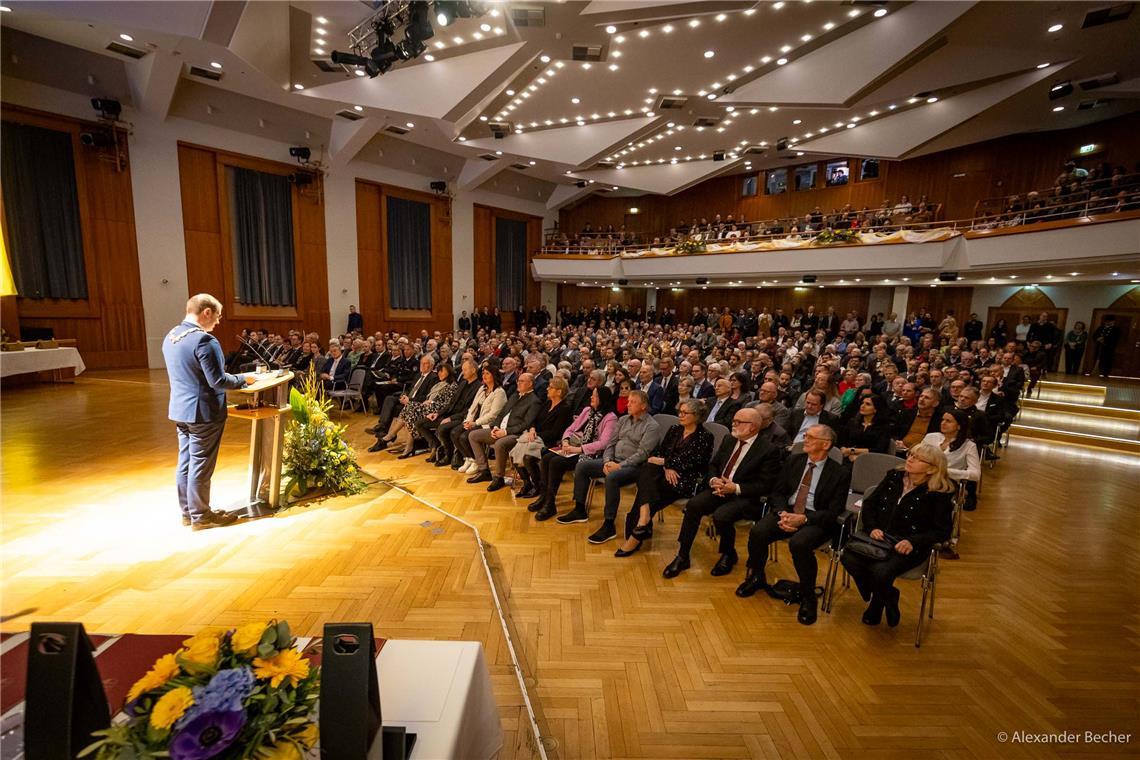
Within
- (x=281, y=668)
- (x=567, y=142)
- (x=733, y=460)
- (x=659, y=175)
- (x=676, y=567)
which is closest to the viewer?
(x=281, y=668)

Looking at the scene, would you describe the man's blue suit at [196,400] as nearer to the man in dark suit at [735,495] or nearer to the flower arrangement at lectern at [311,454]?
the flower arrangement at lectern at [311,454]

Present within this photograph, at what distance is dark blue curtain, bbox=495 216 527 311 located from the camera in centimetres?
1914

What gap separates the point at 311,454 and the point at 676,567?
3189 millimetres

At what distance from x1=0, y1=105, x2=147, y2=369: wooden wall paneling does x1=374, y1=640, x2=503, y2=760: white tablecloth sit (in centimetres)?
1240

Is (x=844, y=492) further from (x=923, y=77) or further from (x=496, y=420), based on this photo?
(x=923, y=77)

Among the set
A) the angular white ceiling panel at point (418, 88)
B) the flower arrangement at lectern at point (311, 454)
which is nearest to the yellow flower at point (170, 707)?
the flower arrangement at lectern at point (311, 454)

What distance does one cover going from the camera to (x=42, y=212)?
30.6ft

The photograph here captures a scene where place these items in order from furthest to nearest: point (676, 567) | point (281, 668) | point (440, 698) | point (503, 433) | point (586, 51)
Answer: point (586, 51), point (503, 433), point (676, 567), point (440, 698), point (281, 668)

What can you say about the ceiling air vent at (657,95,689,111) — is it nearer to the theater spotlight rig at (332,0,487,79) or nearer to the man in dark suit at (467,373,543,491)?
the theater spotlight rig at (332,0,487,79)

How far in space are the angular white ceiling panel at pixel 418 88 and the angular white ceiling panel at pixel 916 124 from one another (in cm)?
960

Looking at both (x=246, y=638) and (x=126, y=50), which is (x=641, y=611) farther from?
(x=126, y=50)

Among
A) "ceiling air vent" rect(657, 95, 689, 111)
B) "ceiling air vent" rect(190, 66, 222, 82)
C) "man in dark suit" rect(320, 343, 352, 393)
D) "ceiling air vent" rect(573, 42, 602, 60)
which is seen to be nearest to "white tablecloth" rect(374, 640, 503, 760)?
"man in dark suit" rect(320, 343, 352, 393)

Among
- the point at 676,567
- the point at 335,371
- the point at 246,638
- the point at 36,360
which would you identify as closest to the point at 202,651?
the point at 246,638

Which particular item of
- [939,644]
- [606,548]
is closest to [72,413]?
[606,548]
